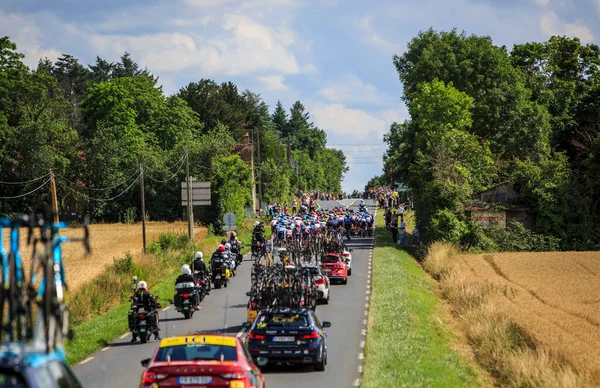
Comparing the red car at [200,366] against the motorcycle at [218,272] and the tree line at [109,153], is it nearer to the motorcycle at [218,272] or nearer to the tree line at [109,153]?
the motorcycle at [218,272]

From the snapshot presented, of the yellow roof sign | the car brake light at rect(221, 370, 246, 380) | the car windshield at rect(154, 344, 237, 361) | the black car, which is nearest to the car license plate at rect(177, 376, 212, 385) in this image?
the car brake light at rect(221, 370, 246, 380)

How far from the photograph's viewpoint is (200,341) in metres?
14.9

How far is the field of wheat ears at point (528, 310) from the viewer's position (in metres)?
21.8

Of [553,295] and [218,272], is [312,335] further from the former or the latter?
[218,272]

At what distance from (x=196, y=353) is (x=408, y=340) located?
12.1 meters

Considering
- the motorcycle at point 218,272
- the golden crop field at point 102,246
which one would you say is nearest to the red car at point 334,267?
the motorcycle at point 218,272

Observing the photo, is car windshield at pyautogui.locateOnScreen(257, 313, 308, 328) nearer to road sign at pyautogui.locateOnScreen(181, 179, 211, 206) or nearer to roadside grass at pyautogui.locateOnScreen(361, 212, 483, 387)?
roadside grass at pyautogui.locateOnScreen(361, 212, 483, 387)

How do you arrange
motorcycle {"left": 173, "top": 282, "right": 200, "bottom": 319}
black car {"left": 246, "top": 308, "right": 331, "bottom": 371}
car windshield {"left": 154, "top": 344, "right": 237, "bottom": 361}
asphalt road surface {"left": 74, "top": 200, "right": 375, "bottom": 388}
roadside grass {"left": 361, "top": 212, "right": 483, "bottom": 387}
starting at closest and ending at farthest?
car windshield {"left": 154, "top": 344, "right": 237, "bottom": 361} < roadside grass {"left": 361, "top": 212, "right": 483, "bottom": 387} < asphalt road surface {"left": 74, "top": 200, "right": 375, "bottom": 388} < black car {"left": 246, "top": 308, "right": 331, "bottom": 371} < motorcycle {"left": 173, "top": 282, "right": 200, "bottom": 319}

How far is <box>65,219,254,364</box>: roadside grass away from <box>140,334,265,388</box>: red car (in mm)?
9671

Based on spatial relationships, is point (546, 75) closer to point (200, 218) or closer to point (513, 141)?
point (513, 141)

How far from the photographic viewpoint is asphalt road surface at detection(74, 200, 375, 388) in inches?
800

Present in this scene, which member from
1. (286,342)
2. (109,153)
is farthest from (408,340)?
(109,153)

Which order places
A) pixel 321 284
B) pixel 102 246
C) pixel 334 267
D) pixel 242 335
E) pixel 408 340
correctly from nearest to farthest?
pixel 408 340, pixel 242 335, pixel 321 284, pixel 334 267, pixel 102 246

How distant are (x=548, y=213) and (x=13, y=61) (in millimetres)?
47871
